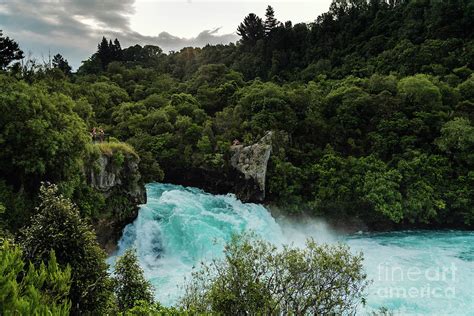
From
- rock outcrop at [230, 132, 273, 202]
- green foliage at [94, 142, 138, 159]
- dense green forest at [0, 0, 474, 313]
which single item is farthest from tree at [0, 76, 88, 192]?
rock outcrop at [230, 132, 273, 202]

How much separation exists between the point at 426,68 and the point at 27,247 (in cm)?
4052

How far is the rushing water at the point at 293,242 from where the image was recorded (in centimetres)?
1692

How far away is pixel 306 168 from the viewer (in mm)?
29578

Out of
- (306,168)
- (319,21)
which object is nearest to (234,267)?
(306,168)

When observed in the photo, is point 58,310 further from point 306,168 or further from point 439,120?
point 439,120

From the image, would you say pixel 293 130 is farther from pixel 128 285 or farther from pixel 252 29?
pixel 252 29

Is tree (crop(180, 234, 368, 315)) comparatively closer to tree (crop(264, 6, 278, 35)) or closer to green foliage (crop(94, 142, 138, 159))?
green foliage (crop(94, 142, 138, 159))

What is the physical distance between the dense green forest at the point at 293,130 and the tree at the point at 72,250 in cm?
4

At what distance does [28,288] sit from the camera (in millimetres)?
7441

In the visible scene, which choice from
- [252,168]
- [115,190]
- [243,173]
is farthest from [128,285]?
[243,173]

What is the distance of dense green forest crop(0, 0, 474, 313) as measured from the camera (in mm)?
14477

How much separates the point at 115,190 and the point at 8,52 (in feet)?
40.3

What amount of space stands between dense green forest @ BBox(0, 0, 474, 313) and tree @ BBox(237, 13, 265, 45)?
29.6ft

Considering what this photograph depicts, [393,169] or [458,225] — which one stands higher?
[393,169]
